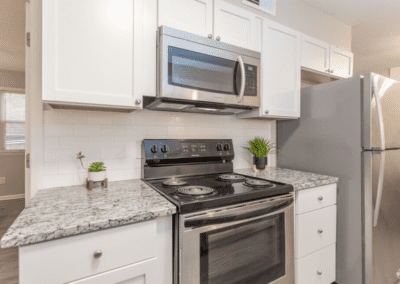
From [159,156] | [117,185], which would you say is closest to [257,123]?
[159,156]

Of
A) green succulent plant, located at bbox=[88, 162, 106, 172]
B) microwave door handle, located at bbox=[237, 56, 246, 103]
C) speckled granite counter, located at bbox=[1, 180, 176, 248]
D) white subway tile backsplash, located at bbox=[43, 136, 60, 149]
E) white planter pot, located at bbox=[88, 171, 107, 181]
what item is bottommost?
speckled granite counter, located at bbox=[1, 180, 176, 248]

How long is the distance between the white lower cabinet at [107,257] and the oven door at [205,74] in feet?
2.57

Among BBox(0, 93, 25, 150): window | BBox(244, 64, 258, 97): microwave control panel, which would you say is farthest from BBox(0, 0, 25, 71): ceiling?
BBox(244, 64, 258, 97): microwave control panel

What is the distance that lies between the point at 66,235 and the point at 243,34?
5.57ft

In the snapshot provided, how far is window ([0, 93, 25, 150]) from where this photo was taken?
14.4ft

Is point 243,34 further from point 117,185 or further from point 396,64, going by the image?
point 396,64

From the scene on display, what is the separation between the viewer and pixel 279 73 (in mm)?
1822

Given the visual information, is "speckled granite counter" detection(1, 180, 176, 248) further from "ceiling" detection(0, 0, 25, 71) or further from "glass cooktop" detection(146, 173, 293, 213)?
"ceiling" detection(0, 0, 25, 71)

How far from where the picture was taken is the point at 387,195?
5.53 ft

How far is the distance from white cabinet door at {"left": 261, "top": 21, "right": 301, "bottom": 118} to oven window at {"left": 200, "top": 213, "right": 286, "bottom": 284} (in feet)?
2.99

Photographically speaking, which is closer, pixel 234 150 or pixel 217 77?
pixel 217 77

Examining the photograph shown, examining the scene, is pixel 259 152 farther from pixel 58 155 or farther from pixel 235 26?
pixel 58 155

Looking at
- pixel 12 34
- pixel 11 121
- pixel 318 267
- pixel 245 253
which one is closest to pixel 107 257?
pixel 245 253

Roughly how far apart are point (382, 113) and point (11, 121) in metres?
6.10
